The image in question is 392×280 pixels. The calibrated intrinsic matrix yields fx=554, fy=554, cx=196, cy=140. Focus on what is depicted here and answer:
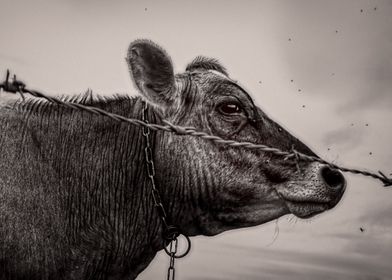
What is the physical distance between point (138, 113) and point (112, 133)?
1.40 feet

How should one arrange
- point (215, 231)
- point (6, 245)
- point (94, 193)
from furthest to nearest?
point (215, 231) < point (94, 193) < point (6, 245)

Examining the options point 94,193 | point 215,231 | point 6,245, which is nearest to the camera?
point 6,245

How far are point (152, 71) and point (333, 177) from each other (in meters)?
2.39

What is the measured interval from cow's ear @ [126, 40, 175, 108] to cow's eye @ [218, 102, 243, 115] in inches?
23.5

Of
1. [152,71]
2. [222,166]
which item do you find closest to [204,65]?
[152,71]

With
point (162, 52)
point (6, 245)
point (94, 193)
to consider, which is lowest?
point (6, 245)

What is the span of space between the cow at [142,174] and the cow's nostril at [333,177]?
0.04ft

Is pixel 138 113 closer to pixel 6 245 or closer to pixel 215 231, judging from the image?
pixel 215 231

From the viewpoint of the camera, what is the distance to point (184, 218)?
6367mm

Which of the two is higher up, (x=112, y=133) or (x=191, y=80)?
(x=191, y=80)

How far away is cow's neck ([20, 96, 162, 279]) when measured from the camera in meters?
5.92

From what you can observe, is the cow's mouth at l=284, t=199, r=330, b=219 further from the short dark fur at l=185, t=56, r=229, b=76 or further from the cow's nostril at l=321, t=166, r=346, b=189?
the short dark fur at l=185, t=56, r=229, b=76

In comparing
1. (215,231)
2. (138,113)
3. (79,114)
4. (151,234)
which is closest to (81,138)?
(79,114)

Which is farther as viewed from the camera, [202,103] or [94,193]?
[202,103]
